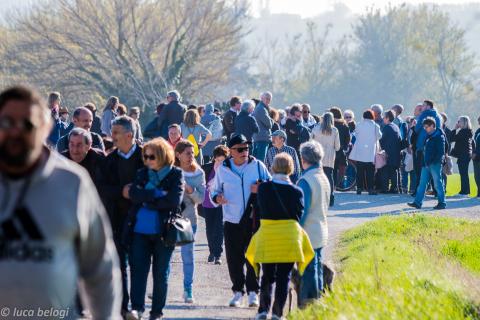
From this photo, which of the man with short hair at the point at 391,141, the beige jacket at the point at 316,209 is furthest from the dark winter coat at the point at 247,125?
the beige jacket at the point at 316,209

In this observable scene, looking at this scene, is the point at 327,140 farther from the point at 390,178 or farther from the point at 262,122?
the point at 390,178

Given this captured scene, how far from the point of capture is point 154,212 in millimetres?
10156

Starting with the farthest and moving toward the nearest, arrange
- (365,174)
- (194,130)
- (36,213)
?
(365,174), (194,130), (36,213)

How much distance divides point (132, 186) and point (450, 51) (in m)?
78.2

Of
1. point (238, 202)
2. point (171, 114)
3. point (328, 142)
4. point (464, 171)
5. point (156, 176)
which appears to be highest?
point (171, 114)

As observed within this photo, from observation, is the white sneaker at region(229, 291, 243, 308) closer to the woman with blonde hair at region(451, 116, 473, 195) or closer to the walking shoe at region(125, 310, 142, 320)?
the walking shoe at region(125, 310, 142, 320)

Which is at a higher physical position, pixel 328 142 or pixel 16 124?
→ pixel 16 124

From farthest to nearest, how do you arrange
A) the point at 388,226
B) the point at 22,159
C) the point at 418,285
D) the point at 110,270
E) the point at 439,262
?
the point at 388,226 < the point at 439,262 < the point at 418,285 < the point at 110,270 < the point at 22,159

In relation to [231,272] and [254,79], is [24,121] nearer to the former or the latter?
[231,272]

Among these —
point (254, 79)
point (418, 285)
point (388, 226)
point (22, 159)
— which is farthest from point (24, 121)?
point (254, 79)

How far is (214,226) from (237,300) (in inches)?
117

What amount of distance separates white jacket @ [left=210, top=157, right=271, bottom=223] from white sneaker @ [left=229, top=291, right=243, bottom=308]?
718 millimetres

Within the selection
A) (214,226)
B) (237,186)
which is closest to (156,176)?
(237,186)

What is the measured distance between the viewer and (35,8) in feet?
167
